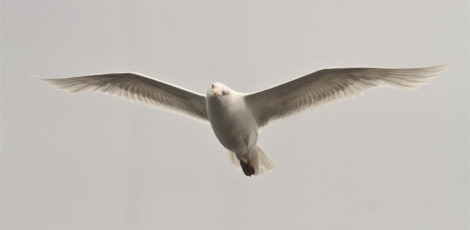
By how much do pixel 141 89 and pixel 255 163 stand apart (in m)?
1.74

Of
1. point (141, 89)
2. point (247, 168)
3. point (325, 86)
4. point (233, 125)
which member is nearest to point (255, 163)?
point (247, 168)

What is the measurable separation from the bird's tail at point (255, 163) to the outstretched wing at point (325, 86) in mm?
478

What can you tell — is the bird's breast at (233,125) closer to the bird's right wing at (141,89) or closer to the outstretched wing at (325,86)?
the outstretched wing at (325,86)

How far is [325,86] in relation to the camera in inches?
336

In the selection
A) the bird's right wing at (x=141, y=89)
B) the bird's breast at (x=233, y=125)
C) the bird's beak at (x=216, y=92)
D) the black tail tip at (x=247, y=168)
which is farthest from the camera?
the black tail tip at (x=247, y=168)

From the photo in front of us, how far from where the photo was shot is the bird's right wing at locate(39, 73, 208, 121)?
9.03 meters

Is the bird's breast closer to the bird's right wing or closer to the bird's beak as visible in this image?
the bird's beak

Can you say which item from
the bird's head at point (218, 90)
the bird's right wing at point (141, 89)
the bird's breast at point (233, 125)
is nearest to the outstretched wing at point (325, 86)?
the bird's breast at point (233, 125)

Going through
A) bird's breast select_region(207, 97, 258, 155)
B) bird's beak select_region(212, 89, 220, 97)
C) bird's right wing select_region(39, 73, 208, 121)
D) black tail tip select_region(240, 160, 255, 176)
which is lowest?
black tail tip select_region(240, 160, 255, 176)

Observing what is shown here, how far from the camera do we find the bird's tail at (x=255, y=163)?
29.9ft

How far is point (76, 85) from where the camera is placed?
9375mm

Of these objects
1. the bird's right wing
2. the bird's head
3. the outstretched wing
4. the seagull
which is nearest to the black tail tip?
the seagull

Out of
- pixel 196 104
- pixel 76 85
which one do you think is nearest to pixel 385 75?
pixel 196 104

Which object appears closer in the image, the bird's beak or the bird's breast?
the bird's beak
